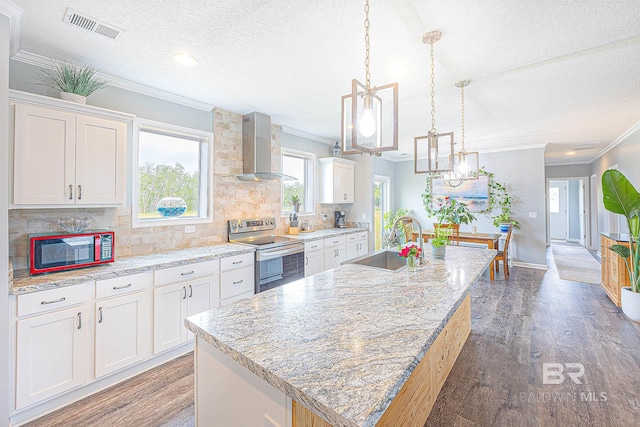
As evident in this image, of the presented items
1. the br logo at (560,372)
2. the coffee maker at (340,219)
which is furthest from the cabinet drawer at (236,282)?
the br logo at (560,372)

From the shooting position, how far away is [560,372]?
7.59 ft

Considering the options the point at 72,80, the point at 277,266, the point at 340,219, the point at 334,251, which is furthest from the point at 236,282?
the point at 340,219

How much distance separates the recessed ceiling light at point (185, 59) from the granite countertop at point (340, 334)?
206cm

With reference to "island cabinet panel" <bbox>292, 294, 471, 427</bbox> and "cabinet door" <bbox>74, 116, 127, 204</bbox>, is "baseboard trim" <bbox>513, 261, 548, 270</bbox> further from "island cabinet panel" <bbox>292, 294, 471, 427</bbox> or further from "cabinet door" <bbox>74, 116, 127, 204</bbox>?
"cabinet door" <bbox>74, 116, 127, 204</bbox>

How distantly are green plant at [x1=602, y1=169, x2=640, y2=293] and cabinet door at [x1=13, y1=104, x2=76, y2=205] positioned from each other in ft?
17.8

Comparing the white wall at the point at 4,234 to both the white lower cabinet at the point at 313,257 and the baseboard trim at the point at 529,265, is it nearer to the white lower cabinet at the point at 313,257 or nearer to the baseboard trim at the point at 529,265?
the white lower cabinet at the point at 313,257

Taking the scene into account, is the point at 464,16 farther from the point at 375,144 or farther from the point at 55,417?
the point at 55,417

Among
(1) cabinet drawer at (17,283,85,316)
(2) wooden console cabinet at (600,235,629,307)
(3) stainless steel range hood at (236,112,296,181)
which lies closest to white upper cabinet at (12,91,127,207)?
(1) cabinet drawer at (17,283,85,316)

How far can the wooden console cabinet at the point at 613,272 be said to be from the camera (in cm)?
357

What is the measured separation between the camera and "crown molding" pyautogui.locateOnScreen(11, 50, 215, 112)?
224cm

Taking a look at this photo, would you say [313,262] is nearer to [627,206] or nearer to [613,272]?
[627,206]

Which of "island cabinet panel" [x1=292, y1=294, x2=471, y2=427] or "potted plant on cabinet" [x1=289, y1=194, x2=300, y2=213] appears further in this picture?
"potted plant on cabinet" [x1=289, y1=194, x2=300, y2=213]

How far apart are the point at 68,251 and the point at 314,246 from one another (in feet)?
8.86

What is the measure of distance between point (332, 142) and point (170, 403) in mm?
4594
